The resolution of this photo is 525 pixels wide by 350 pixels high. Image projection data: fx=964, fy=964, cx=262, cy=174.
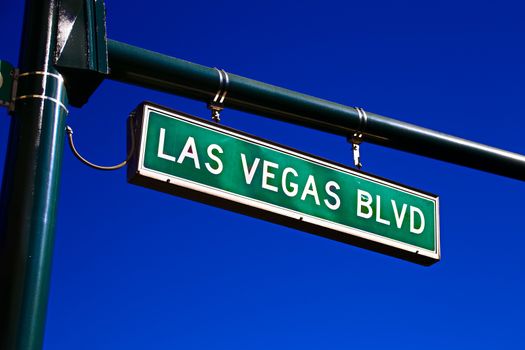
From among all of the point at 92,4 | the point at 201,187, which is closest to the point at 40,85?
the point at 92,4

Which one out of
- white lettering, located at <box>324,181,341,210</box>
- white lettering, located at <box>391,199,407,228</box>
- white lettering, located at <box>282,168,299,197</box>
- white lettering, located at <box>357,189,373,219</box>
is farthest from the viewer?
white lettering, located at <box>391,199,407,228</box>

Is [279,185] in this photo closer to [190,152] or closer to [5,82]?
[190,152]

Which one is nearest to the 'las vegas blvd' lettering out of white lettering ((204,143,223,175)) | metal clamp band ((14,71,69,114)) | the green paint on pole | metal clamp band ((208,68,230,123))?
white lettering ((204,143,223,175))

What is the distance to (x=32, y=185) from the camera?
352 centimetres

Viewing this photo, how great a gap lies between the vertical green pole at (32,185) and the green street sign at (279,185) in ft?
1.45

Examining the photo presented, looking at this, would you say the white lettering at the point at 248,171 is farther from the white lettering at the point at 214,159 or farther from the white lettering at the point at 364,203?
the white lettering at the point at 364,203

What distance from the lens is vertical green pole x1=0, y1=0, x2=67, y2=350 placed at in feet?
10.8

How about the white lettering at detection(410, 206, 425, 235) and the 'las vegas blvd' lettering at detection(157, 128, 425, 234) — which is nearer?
the 'las vegas blvd' lettering at detection(157, 128, 425, 234)

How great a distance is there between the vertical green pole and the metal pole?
1.26ft

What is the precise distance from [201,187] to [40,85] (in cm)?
81

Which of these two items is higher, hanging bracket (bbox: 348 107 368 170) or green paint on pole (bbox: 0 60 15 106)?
hanging bracket (bbox: 348 107 368 170)

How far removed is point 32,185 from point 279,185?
1258 mm

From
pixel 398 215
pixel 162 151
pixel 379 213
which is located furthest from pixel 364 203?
pixel 162 151

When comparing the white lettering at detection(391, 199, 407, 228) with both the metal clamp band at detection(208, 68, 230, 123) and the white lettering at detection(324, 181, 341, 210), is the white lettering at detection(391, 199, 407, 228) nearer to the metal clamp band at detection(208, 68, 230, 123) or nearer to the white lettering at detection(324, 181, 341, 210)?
the white lettering at detection(324, 181, 341, 210)
